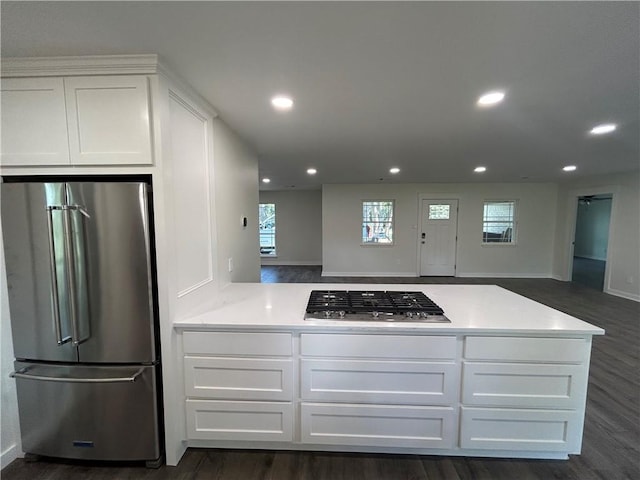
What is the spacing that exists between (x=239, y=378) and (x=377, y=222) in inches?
226

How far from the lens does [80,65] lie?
1.43 meters

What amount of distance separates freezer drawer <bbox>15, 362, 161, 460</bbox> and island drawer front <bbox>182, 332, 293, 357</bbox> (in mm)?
280

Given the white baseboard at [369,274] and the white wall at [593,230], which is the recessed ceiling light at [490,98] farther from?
the white wall at [593,230]

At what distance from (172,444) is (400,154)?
12.0 ft

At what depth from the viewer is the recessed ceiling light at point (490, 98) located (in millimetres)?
1815

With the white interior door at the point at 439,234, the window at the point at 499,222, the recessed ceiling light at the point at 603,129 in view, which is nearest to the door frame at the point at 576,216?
the window at the point at 499,222

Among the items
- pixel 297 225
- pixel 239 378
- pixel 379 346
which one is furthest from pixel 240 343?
pixel 297 225

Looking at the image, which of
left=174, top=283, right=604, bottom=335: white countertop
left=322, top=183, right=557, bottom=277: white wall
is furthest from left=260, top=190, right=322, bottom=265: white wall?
left=174, top=283, right=604, bottom=335: white countertop

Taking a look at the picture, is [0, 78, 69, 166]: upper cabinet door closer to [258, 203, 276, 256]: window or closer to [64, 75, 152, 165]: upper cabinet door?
[64, 75, 152, 165]: upper cabinet door

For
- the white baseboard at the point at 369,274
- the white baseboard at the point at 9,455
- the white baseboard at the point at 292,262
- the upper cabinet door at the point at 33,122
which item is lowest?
the white baseboard at the point at 9,455

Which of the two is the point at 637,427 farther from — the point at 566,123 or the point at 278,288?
the point at 278,288

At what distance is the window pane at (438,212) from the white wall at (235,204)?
485cm

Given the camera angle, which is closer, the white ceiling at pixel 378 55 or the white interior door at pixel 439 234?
the white ceiling at pixel 378 55

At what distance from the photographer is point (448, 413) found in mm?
1636
